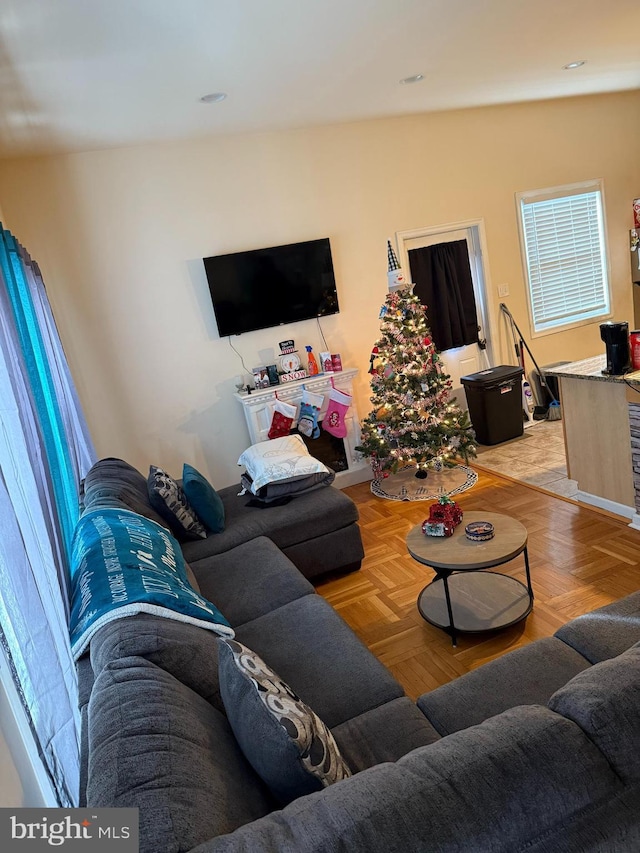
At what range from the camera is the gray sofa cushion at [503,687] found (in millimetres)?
1683

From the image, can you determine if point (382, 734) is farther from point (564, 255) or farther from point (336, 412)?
point (564, 255)

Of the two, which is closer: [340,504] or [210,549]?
[210,549]

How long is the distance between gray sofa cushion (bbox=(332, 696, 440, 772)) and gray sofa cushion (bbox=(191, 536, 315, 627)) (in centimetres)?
81

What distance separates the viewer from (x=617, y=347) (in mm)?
3283

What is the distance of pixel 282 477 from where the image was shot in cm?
357

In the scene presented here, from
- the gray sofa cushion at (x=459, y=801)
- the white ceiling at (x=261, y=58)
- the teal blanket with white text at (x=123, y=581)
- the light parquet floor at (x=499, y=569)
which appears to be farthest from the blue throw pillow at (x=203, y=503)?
the gray sofa cushion at (x=459, y=801)

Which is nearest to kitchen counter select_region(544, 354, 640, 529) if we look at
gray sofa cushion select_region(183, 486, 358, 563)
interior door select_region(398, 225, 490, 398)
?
gray sofa cushion select_region(183, 486, 358, 563)

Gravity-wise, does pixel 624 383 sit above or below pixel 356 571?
above

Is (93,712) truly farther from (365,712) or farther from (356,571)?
(356,571)

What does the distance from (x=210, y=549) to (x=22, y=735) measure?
1.88 m

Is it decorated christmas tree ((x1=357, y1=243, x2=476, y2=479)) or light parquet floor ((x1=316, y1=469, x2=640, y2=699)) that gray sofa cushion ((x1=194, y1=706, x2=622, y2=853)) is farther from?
decorated christmas tree ((x1=357, y1=243, x2=476, y2=479))

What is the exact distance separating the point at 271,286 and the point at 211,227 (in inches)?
25.2

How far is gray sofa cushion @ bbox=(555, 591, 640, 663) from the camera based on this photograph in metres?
1.80

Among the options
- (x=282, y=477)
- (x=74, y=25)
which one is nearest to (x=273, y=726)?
(x=282, y=477)
